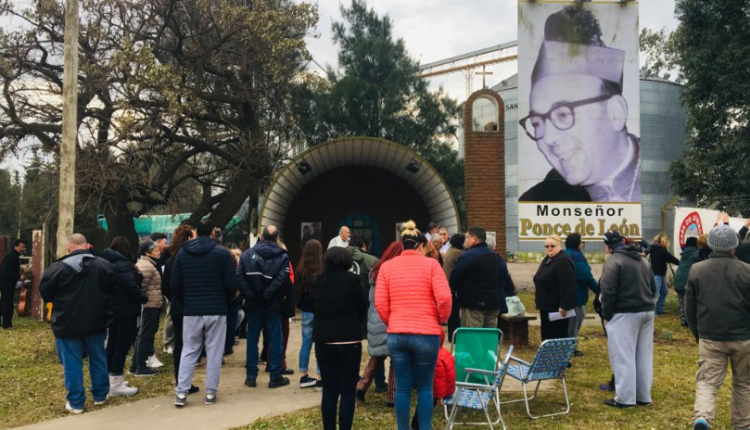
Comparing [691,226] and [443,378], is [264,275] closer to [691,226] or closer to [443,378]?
[443,378]

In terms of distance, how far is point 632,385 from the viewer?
6.54 meters

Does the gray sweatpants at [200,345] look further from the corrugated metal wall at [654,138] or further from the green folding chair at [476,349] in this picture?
the corrugated metal wall at [654,138]

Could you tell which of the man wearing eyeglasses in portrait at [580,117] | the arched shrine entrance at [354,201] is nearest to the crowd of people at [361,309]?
Answer: the man wearing eyeglasses in portrait at [580,117]

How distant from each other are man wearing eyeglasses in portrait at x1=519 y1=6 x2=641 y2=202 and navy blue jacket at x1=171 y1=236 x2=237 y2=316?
363 inches

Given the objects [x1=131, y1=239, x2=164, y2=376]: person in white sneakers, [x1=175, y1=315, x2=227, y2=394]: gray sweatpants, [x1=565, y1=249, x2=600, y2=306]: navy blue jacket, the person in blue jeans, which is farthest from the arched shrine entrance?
[x1=175, y1=315, x2=227, y2=394]: gray sweatpants

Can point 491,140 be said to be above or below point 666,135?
below

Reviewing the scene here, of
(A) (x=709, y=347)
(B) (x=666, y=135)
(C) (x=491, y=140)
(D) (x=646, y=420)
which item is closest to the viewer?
(A) (x=709, y=347)

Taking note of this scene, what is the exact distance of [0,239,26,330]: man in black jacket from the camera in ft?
43.5

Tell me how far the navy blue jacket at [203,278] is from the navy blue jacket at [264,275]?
0.41 metres

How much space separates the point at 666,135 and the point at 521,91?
34.4 metres

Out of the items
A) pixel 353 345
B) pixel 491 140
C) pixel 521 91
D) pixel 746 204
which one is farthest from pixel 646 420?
pixel 746 204

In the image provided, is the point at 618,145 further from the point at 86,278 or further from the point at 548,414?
the point at 86,278

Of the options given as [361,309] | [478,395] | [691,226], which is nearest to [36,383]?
[361,309]

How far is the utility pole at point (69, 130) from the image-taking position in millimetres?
9484
